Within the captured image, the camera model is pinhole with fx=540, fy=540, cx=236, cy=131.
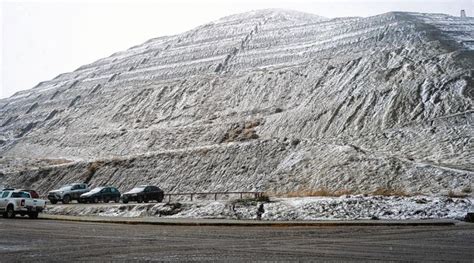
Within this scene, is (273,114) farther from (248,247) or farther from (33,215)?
(248,247)

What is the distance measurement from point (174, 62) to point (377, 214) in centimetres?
6254

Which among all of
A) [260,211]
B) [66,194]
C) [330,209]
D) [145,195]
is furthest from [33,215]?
[330,209]

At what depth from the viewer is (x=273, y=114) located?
5253 cm

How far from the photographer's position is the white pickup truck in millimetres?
28031

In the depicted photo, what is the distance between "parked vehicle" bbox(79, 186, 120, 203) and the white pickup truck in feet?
30.7

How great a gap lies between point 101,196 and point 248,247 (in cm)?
2760

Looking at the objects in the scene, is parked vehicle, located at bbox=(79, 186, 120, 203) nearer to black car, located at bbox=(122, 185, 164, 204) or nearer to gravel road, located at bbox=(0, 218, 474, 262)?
black car, located at bbox=(122, 185, 164, 204)

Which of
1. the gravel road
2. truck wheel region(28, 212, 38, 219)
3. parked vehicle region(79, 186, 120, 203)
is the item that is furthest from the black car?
the gravel road

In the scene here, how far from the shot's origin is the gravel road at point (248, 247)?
10.8 meters

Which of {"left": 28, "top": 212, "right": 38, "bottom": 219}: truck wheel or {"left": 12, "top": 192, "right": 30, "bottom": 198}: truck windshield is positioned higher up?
{"left": 12, "top": 192, "right": 30, "bottom": 198}: truck windshield

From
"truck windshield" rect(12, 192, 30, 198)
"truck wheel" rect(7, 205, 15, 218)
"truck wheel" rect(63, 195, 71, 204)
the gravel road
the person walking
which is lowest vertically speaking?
"truck wheel" rect(63, 195, 71, 204)

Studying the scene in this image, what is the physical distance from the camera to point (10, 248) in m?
12.6

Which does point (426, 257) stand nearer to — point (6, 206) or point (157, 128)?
point (6, 206)

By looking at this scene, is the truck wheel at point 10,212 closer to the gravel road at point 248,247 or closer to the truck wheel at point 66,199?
the truck wheel at point 66,199
